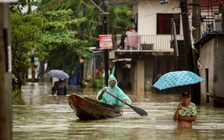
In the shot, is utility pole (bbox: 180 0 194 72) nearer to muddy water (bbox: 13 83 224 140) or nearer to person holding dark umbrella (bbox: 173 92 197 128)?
muddy water (bbox: 13 83 224 140)

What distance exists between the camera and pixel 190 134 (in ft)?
51.7

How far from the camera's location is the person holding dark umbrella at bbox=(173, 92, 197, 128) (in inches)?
647

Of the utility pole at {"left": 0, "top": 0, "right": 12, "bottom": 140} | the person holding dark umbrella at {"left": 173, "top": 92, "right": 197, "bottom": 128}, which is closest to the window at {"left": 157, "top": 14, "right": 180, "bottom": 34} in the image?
the person holding dark umbrella at {"left": 173, "top": 92, "right": 197, "bottom": 128}

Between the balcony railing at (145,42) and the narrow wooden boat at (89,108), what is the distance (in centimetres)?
2436

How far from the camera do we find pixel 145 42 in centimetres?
4575

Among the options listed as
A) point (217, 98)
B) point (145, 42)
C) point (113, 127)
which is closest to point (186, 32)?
point (217, 98)

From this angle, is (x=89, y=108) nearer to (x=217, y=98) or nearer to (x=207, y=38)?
(x=217, y=98)

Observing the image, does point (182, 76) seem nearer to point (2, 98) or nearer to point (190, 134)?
point (190, 134)

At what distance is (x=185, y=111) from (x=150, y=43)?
96.5 feet

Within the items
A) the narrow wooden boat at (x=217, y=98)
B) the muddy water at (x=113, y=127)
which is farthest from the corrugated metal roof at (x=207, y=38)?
the muddy water at (x=113, y=127)

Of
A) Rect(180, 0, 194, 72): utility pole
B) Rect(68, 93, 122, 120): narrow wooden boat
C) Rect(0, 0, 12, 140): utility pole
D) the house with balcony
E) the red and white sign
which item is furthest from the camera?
the house with balcony

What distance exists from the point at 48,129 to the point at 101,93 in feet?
13.2

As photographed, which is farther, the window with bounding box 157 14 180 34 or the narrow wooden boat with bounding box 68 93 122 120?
the window with bounding box 157 14 180 34

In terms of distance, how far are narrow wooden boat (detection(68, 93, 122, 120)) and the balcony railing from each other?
2436 centimetres
